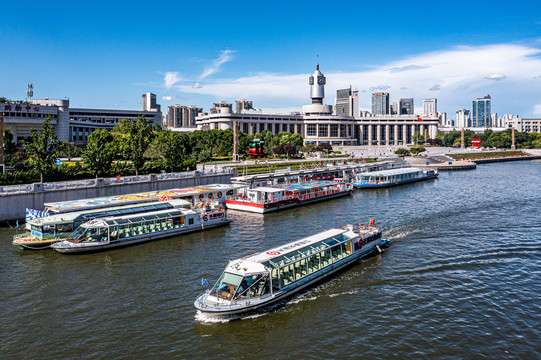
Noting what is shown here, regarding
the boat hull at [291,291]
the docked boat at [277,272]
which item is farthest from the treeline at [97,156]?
the boat hull at [291,291]

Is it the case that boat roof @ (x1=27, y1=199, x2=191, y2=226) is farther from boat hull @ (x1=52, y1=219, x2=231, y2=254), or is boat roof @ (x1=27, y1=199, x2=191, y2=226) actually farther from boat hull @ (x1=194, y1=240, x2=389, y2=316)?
boat hull @ (x1=194, y1=240, x2=389, y2=316)

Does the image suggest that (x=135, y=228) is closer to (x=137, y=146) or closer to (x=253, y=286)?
(x=253, y=286)

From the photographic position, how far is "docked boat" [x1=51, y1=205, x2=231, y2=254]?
126 ft

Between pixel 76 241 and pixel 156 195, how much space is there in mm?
18403

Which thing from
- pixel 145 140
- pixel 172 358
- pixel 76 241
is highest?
pixel 145 140

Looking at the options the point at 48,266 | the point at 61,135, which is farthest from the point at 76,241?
the point at 61,135

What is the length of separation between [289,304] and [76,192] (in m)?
40.5

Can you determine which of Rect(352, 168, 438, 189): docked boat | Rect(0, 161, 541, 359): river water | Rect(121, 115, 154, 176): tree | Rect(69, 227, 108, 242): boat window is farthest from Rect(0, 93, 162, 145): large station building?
Rect(0, 161, 541, 359): river water

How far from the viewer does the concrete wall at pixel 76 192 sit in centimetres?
5103

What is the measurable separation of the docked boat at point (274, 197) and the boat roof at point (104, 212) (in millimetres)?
11617

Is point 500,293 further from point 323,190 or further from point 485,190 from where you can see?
point 485,190

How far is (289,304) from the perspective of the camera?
28062 mm

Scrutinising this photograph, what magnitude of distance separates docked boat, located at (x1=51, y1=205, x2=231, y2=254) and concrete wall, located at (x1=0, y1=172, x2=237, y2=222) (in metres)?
17.3

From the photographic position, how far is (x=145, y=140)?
73750 mm
